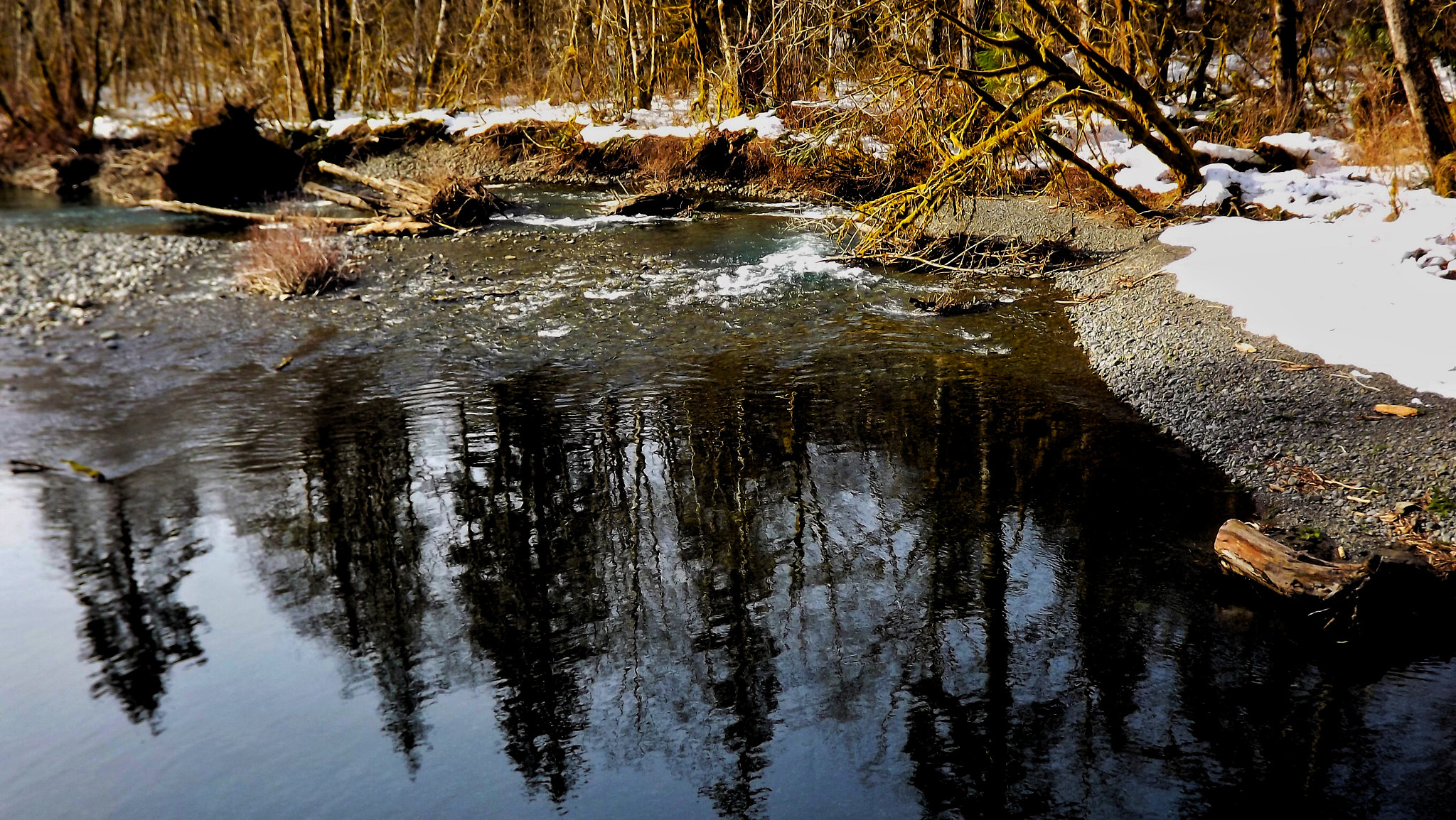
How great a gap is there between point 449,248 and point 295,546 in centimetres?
853

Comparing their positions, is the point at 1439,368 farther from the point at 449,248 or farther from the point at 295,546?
the point at 449,248

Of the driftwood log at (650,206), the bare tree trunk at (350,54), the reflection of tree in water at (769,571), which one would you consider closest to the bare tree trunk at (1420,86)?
the reflection of tree in water at (769,571)

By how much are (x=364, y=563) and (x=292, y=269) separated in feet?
22.8

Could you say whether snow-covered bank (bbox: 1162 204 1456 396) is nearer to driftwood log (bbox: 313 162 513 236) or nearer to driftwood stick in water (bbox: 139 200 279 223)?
driftwood log (bbox: 313 162 513 236)

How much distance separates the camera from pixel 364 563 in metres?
5.88

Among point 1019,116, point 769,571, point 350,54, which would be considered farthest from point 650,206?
A: point 350,54

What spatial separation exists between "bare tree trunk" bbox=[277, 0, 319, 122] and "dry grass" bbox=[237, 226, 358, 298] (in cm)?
1348

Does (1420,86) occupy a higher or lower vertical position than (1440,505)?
higher

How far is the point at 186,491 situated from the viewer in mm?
6750

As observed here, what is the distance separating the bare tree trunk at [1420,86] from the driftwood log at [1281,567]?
26.4 feet

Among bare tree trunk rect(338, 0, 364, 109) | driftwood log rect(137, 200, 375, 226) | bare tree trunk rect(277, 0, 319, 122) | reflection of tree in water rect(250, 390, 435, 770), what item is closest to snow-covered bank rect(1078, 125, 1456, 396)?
reflection of tree in water rect(250, 390, 435, 770)

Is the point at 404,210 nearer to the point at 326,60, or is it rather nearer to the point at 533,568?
the point at 533,568

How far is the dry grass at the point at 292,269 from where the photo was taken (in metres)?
11.4

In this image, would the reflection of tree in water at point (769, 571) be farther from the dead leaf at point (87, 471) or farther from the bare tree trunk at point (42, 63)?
the bare tree trunk at point (42, 63)
